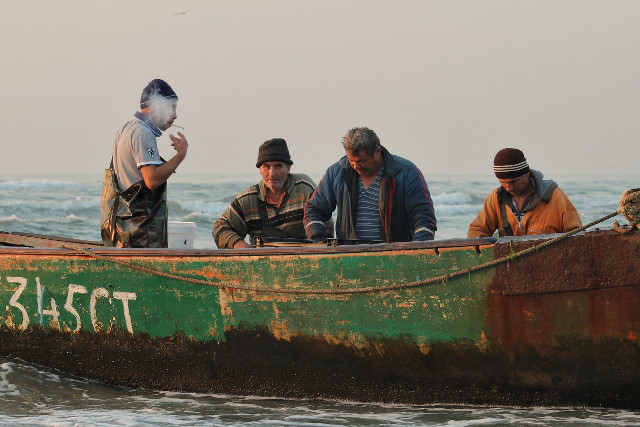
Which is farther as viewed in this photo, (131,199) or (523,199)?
(131,199)

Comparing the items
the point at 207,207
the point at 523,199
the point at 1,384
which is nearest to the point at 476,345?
the point at 523,199

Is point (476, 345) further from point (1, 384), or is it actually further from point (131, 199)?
point (1, 384)

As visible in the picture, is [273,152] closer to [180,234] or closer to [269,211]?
[269,211]

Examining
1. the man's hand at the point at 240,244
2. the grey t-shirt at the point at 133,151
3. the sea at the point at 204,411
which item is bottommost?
the sea at the point at 204,411

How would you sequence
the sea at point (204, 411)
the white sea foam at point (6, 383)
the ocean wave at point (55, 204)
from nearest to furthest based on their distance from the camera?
the sea at point (204, 411)
the white sea foam at point (6, 383)
the ocean wave at point (55, 204)

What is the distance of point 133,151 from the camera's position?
6.37 metres

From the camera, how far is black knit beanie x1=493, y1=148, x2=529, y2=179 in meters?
5.75

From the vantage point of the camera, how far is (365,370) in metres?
5.66

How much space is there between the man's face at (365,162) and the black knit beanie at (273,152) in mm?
677

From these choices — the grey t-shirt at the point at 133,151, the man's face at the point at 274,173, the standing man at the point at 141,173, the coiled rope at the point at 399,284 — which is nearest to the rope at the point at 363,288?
the coiled rope at the point at 399,284

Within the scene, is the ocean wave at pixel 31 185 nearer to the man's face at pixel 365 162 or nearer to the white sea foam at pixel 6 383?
the white sea foam at pixel 6 383

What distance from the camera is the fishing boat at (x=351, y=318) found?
16.5ft

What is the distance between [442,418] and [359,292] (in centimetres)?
81

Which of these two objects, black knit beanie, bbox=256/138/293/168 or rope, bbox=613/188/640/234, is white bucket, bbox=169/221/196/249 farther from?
rope, bbox=613/188/640/234
